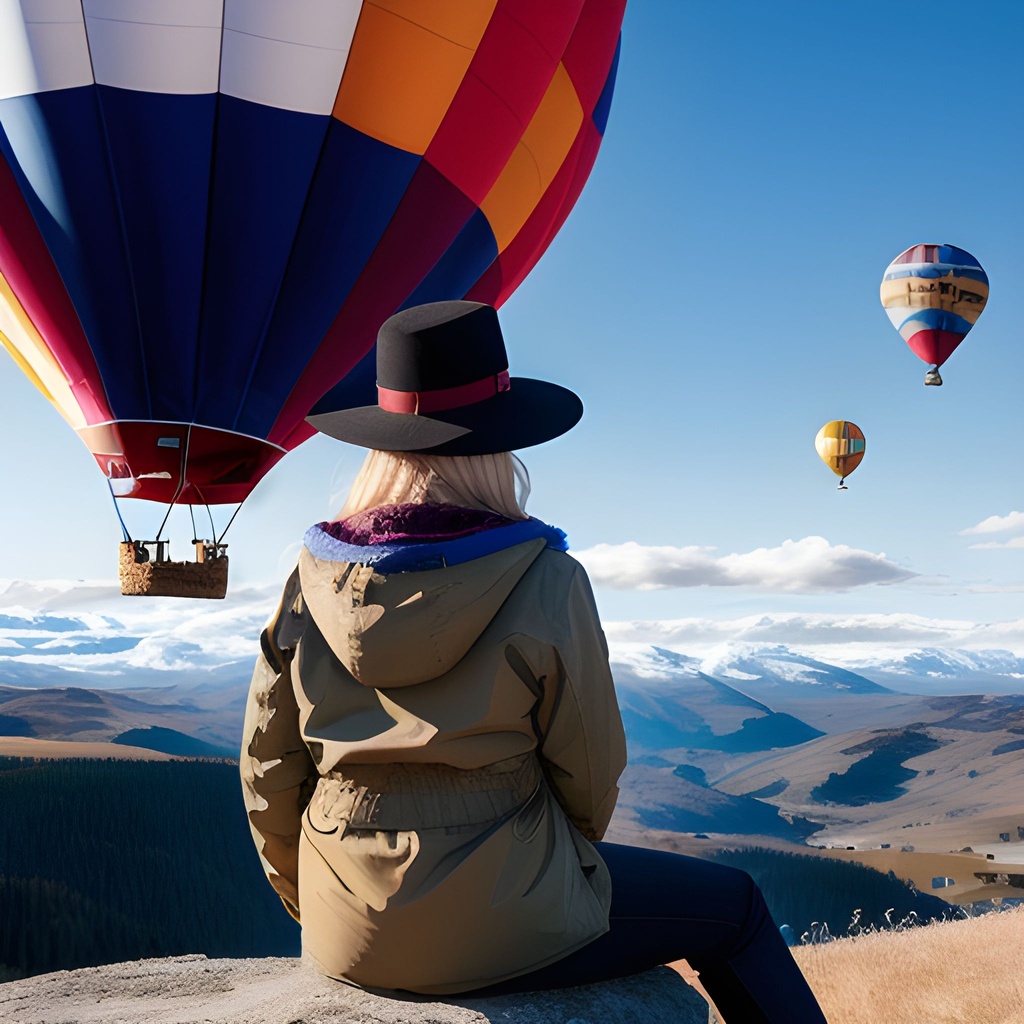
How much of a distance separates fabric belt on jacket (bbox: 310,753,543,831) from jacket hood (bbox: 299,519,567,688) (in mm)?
204

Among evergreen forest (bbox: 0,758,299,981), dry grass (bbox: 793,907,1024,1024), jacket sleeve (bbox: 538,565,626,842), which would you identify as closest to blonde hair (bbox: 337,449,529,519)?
jacket sleeve (bbox: 538,565,626,842)

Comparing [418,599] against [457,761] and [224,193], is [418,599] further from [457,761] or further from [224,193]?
[224,193]

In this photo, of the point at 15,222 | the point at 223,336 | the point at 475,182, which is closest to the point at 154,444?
the point at 223,336

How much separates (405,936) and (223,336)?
696 centimetres

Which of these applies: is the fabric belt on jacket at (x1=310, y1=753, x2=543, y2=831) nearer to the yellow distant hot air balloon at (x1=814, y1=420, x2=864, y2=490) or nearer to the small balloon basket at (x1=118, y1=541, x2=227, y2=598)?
the small balloon basket at (x1=118, y1=541, x2=227, y2=598)

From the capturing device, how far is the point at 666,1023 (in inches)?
99.1

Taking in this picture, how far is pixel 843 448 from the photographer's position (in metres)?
30.2

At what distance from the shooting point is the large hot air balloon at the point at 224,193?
8.13 meters

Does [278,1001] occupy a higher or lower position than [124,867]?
higher

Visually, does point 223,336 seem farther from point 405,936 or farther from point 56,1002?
point 405,936

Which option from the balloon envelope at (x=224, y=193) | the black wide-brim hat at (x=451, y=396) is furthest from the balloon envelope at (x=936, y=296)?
the black wide-brim hat at (x=451, y=396)

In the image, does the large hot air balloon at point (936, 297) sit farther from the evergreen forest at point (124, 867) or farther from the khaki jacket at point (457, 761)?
the khaki jacket at point (457, 761)

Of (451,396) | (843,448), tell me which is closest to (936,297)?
(843,448)

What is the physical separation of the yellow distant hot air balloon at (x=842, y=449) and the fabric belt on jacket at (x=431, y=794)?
29.2m
